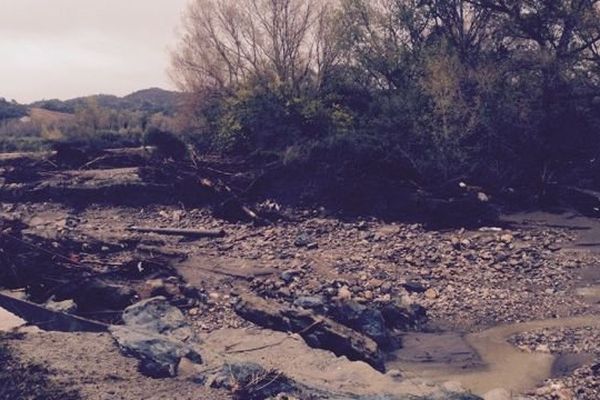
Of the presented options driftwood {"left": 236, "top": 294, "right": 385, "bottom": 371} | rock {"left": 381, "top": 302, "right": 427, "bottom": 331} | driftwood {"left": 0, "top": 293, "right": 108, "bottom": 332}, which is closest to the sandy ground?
driftwood {"left": 0, "top": 293, "right": 108, "bottom": 332}

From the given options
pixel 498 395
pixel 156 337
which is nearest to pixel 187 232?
pixel 156 337

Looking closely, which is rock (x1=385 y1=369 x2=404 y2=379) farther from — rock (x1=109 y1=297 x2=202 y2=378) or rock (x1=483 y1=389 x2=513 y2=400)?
rock (x1=109 y1=297 x2=202 y2=378)

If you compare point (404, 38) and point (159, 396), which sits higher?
point (404, 38)

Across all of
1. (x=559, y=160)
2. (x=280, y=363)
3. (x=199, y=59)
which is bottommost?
(x=280, y=363)

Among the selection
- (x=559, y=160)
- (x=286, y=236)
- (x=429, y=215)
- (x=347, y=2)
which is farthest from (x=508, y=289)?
(x=347, y=2)

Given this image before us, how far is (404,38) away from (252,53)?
19.2ft

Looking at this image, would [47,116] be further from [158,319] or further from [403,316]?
[403,316]

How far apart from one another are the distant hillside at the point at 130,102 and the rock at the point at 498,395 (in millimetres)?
37847

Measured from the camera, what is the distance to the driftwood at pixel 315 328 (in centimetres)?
791

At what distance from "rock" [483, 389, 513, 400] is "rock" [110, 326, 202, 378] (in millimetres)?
3502

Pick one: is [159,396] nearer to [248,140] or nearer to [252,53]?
[248,140]

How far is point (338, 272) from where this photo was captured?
11.1 m

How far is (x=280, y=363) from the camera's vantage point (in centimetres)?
756

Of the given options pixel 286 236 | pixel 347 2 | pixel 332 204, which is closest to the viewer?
pixel 286 236
